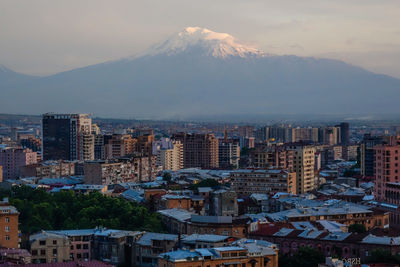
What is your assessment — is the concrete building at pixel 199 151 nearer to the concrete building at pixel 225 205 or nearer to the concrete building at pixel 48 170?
the concrete building at pixel 48 170

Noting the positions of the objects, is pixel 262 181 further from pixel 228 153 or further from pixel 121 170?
pixel 228 153

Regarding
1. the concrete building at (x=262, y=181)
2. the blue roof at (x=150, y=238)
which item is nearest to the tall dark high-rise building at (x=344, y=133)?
the concrete building at (x=262, y=181)

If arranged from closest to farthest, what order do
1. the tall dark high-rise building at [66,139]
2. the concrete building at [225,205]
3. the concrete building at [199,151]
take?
the concrete building at [225,205], the tall dark high-rise building at [66,139], the concrete building at [199,151]

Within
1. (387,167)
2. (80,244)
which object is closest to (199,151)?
(387,167)

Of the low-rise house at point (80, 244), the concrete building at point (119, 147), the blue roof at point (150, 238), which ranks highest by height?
the concrete building at point (119, 147)

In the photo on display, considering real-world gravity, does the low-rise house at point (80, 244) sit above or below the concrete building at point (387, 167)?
below

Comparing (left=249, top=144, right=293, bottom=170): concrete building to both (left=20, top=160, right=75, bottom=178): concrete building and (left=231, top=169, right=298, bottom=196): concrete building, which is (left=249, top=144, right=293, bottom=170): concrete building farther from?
(left=20, top=160, right=75, bottom=178): concrete building

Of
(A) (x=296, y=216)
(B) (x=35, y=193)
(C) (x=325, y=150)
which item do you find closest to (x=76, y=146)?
(C) (x=325, y=150)

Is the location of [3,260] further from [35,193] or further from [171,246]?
[35,193]
